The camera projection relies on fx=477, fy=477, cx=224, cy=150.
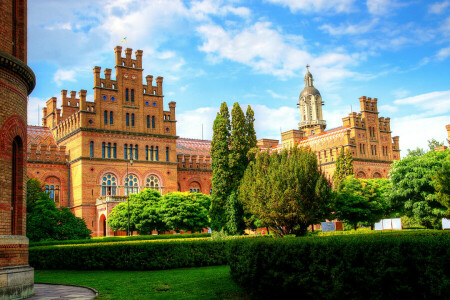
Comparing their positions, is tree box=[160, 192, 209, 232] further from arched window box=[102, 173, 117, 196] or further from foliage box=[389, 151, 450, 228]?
foliage box=[389, 151, 450, 228]

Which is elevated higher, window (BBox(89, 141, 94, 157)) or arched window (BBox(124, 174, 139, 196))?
window (BBox(89, 141, 94, 157))

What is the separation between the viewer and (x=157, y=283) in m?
17.1

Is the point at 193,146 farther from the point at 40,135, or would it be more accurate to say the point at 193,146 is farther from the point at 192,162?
the point at 40,135

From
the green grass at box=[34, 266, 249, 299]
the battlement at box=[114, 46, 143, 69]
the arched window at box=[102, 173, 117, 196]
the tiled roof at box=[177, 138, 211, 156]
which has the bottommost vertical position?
the green grass at box=[34, 266, 249, 299]

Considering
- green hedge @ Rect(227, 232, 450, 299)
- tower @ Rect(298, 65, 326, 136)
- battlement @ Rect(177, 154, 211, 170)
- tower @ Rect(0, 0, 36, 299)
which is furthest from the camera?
tower @ Rect(298, 65, 326, 136)

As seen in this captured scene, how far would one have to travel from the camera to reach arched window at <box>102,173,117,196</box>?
50906 mm

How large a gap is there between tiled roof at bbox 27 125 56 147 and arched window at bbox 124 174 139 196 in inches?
449

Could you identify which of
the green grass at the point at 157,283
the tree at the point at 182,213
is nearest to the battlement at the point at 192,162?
the tree at the point at 182,213

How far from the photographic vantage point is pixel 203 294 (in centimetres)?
1468

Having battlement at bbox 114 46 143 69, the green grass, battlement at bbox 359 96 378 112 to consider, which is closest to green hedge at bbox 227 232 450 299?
the green grass

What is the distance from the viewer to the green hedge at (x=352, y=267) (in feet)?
34.4

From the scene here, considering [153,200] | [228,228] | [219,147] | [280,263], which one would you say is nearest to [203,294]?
[280,263]

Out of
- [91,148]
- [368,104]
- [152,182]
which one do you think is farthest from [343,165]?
[91,148]

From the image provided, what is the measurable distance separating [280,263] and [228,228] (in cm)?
2096
